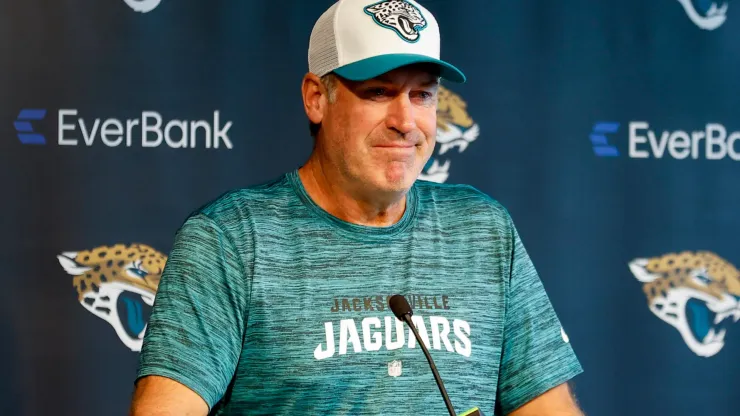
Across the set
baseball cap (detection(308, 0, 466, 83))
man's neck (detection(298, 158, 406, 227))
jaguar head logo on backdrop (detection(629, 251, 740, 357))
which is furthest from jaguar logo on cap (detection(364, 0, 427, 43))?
jaguar head logo on backdrop (detection(629, 251, 740, 357))

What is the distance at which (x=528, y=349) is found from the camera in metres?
1.90

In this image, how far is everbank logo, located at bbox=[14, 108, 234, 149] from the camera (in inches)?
118

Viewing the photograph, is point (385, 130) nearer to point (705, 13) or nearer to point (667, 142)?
point (667, 142)

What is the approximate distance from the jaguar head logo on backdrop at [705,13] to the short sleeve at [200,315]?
6.84 ft

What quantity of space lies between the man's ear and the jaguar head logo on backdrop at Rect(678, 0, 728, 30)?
1.77 meters

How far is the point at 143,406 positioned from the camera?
5.15 feet

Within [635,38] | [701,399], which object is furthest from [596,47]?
[701,399]

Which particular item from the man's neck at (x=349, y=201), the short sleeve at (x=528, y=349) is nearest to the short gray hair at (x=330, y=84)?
the man's neck at (x=349, y=201)

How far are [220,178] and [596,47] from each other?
50.2 inches

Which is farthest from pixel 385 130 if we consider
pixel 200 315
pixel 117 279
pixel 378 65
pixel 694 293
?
pixel 694 293

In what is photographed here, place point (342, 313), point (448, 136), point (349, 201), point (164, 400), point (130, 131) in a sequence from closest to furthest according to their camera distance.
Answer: point (164, 400), point (342, 313), point (349, 201), point (130, 131), point (448, 136)

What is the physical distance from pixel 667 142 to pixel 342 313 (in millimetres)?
1802

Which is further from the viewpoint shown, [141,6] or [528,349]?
[141,6]

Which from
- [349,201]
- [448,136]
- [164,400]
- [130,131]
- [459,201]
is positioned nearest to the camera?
[164,400]
